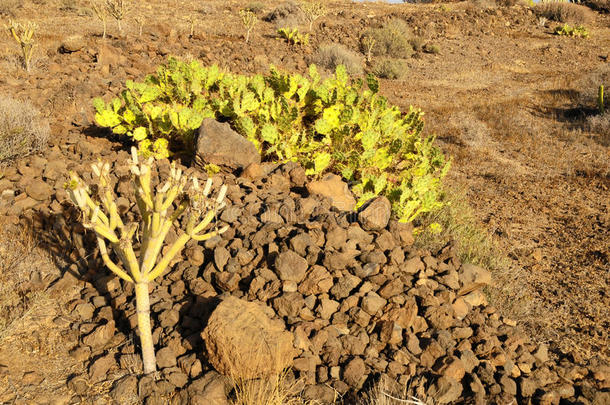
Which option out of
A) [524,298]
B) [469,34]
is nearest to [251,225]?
[524,298]

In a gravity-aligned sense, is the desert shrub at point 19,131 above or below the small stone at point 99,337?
above

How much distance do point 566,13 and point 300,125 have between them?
80.3 feet

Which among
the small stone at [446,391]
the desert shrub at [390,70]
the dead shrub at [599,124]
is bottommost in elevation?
the desert shrub at [390,70]

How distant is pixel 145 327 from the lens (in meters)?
2.47

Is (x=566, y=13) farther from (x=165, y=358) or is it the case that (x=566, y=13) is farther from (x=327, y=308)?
(x=165, y=358)

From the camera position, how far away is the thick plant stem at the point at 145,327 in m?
2.46

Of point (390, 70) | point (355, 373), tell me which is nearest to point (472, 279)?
point (355, 373)

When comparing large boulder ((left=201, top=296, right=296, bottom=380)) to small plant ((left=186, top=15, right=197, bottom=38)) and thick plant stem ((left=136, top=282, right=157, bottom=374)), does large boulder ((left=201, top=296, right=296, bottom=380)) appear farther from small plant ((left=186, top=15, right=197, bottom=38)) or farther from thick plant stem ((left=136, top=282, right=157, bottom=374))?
small plant ((left=186, top=15, right=197, bottom=38))

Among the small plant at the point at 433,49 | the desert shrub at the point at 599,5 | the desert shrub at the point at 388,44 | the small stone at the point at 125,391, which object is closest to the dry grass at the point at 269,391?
the small stone at the point at 125,391

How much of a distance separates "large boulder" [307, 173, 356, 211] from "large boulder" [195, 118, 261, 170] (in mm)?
790

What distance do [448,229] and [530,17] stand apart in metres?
24.6

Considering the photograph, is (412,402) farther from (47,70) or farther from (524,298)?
(47,70)

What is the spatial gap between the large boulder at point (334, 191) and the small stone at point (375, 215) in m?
0.45

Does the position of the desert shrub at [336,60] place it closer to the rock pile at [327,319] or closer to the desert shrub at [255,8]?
the desert shrub at [255,8]
